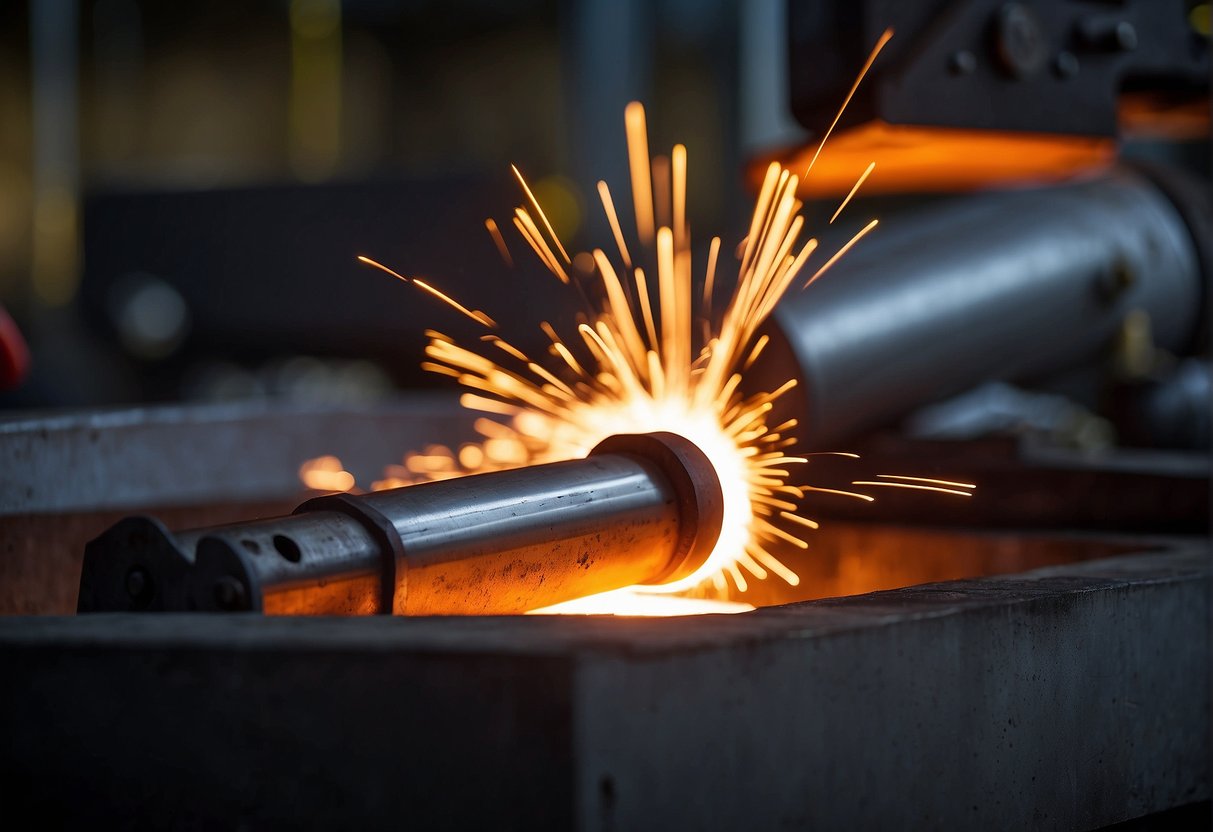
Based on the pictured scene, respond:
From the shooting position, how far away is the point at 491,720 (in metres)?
0.91

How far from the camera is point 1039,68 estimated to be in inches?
72.1

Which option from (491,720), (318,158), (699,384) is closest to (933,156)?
(699,384)

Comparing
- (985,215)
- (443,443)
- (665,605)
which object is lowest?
(665,605)

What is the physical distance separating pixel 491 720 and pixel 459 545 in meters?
0.29

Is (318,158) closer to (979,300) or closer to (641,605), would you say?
(979,300)

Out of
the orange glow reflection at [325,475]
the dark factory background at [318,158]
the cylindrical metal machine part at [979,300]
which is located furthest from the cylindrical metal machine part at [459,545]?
the dark factory background at [318,158]

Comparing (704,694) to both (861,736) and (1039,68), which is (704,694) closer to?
(861,736)

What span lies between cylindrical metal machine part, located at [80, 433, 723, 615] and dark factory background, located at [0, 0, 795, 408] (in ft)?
12.2

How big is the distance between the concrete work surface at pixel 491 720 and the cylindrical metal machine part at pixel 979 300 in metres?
0.83

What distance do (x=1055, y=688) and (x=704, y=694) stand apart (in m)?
0.42

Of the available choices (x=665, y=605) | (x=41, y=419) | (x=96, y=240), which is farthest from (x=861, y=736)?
(x=96, y=240)

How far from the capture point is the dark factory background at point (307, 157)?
18.6 ft

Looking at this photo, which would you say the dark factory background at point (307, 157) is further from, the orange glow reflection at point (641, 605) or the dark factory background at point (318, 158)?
the orange glow reflection at point (641, 605)

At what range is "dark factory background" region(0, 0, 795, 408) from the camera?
18.6 ft
